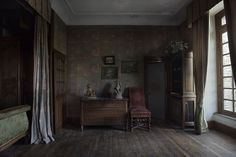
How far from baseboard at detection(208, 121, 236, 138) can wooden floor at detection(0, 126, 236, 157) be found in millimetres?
155

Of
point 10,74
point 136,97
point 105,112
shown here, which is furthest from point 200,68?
point 10,74

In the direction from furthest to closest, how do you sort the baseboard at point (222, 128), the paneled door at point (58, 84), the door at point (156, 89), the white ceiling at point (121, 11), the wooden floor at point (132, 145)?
1. the door at point (156, 89)
2. the white ceiling at point (121, 11)
3. the paneled door at point (58, 84)
4. the baseboard at point (222, 128)
5. the wooden floor at point (132, 145)

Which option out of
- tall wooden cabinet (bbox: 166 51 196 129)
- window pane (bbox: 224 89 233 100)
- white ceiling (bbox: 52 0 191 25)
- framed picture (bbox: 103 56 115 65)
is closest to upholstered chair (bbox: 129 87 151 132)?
tall wooden cabinet (bbox: 166 51 196 129)

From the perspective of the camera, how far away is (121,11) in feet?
19.3

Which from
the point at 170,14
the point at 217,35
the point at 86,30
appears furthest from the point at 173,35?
the point at 86,30

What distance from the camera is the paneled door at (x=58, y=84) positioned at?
5038 mm

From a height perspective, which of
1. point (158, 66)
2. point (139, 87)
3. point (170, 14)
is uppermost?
point (170, 14)

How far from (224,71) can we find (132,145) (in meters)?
2.96

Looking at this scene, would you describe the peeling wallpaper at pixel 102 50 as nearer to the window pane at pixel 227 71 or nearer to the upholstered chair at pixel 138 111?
the upholstered chair at pixel 138 111

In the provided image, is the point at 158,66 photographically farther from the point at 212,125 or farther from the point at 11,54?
the point at 11,54

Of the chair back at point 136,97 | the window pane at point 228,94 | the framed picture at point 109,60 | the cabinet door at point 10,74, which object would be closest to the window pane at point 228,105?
the window pane at point 228,94

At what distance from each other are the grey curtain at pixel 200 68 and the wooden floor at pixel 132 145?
31cm

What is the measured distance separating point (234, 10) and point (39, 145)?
4406mm

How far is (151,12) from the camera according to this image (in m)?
6.00
